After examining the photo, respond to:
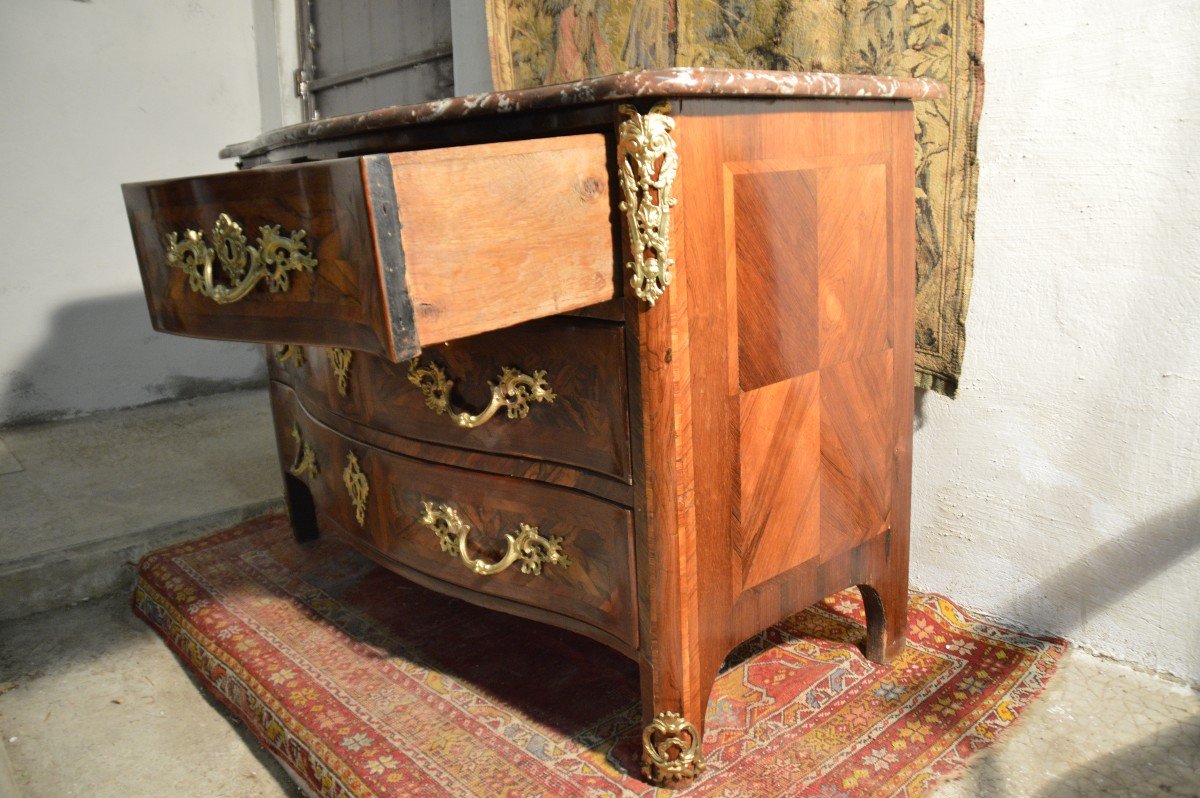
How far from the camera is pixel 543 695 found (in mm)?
1383

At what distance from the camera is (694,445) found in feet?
3.44

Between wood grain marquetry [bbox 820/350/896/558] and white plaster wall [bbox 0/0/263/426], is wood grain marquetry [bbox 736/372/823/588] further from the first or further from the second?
white plaster wall [bbox 0/0/263/426]

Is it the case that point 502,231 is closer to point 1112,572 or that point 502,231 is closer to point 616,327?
point 616,327

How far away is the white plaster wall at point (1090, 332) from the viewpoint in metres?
1.22

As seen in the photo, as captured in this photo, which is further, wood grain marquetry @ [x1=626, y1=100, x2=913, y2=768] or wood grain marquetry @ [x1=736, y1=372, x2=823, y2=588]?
wood grain marquetry @ [x1=736, y1=372, x2=823, y2=588]

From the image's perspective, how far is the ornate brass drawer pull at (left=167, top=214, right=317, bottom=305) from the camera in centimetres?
90

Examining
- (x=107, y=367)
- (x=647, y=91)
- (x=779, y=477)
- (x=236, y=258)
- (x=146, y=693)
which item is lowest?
(x=146, y=693)

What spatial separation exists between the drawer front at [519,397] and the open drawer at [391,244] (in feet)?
0.39

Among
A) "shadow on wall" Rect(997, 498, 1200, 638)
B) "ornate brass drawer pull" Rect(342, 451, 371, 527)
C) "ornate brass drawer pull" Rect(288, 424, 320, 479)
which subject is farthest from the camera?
"ornate brass drawer pull" Rect(288, 424, 320, 479)

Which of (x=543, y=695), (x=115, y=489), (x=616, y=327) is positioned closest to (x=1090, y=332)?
(x=616, y=327)

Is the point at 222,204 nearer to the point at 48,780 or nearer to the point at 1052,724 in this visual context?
the point at 48,780

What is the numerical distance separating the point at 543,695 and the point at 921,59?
110 centimetres

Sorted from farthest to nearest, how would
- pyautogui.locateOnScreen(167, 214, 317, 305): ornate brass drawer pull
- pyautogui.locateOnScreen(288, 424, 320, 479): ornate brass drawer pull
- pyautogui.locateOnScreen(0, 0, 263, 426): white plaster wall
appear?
pyautogui.locateOnScreen(0, 0, 263, 426): white plaster wall, pyautogui.locateOnScreen(288, 424, 320, 479): ornate brass drawer pull, pyautogui.locateOnScreen(167, 214, 317, 305): ornate brass drawer pull

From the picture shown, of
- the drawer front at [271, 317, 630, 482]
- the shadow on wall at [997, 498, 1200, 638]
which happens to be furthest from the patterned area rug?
the drawer front at [271, 317, 630, 482]
